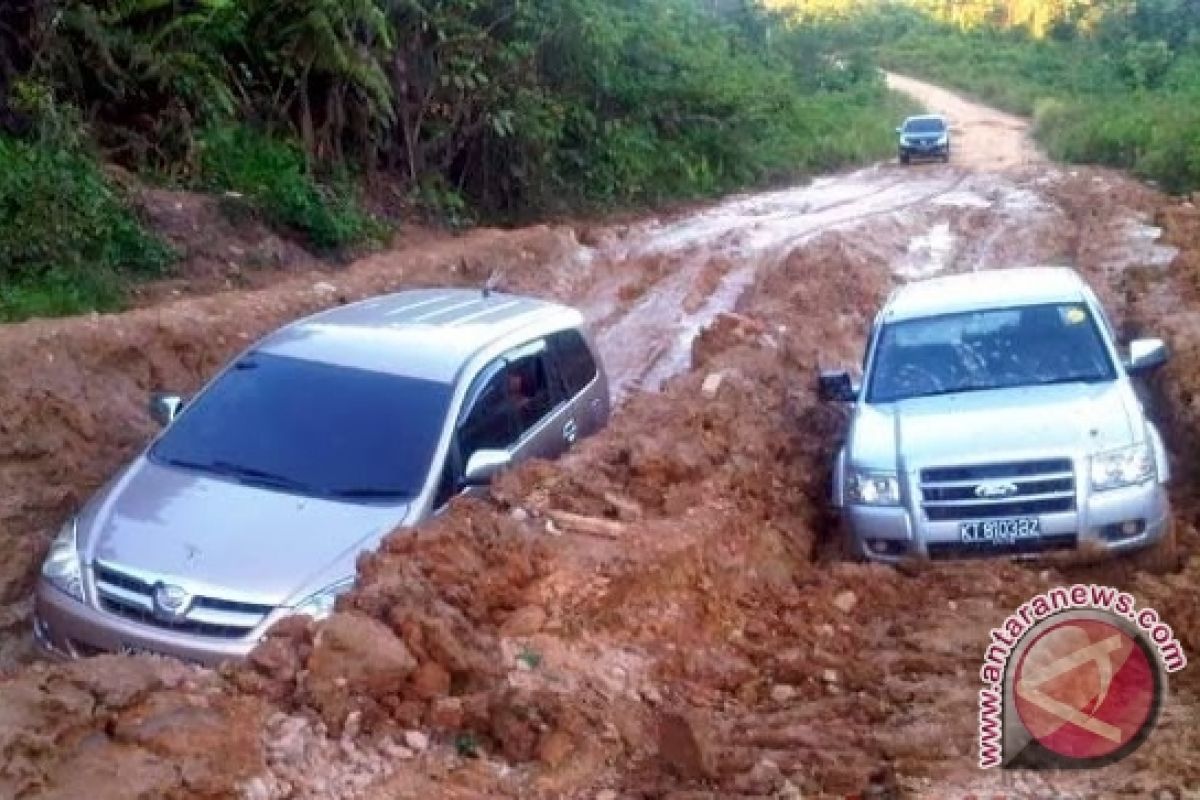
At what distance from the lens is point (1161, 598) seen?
306 inches

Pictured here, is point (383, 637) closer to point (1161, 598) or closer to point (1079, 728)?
point (1079, 728)

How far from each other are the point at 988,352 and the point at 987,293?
702 mm

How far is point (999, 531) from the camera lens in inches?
334

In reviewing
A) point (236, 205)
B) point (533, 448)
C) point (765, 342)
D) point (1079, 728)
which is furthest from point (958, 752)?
point (236, 205)

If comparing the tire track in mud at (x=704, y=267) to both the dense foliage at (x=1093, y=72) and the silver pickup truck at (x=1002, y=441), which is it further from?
the dense foliage at (x=1093, y=72)

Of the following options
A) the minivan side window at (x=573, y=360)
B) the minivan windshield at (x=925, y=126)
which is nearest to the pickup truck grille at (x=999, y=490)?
the minivan side window at (x=573, y=360)

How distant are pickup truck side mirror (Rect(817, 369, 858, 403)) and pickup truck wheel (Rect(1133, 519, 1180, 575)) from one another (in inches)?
79.9

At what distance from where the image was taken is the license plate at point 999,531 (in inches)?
332

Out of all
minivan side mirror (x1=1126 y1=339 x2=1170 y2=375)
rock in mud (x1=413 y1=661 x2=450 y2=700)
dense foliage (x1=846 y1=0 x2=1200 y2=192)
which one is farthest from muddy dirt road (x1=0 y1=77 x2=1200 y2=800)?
dense foliage (x1=846 y1=0 x2=1200 y2=192)

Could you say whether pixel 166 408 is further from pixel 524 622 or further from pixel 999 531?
pixel 999 531

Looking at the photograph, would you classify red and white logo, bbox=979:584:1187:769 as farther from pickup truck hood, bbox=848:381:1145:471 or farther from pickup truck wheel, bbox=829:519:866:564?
pickup truck wheel, bbox=829:519:866:564

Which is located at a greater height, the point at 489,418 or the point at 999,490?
the point at 489,418

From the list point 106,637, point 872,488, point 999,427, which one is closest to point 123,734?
point 106,637

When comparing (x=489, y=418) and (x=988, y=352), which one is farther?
(x=988, y=352)
